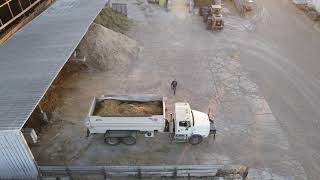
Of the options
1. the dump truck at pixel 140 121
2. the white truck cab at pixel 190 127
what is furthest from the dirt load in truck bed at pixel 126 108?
the white truck cab at pixel 190 127

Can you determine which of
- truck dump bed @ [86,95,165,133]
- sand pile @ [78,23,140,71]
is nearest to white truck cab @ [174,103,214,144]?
truck dump bed @ [86,95,165,133]

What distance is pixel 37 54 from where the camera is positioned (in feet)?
63.0

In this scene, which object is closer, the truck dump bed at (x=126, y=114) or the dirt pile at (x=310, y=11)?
the truck dump bed at (x=126, y=114)

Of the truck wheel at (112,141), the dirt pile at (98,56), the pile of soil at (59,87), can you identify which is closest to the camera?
the truck wheel at (112,141)

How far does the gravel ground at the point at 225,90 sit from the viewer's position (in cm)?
1733

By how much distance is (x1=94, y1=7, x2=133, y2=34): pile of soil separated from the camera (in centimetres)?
2884

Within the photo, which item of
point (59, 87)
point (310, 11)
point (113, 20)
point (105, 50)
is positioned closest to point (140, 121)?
point (59, 87)

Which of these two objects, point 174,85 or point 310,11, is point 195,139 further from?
point 310,11

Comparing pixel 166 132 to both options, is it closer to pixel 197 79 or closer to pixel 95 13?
pixel 197 79

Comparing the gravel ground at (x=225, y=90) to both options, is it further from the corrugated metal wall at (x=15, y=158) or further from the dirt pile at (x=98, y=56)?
the corrugated metal wall at (x=15, y=158)

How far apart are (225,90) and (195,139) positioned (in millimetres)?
5845

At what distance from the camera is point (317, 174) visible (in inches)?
641

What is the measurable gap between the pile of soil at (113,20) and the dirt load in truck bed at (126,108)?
12374mm

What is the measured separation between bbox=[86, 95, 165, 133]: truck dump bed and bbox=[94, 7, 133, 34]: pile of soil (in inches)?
486
